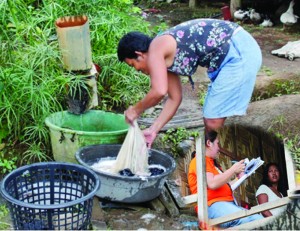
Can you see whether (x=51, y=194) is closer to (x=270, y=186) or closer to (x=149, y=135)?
(x=149, y=135)

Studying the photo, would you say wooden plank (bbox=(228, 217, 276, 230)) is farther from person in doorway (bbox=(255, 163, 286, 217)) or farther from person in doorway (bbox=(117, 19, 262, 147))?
person in doorway (bbox=(255, 163, 286, 217))

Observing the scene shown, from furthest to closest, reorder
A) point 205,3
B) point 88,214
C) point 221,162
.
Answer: point 205,3 → point 221,162 → point 88,214

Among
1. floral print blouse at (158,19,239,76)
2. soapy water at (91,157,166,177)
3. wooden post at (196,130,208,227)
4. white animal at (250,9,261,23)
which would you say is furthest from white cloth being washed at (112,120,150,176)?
white animal at (250,9,261,23)

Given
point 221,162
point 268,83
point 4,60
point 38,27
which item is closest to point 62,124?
point 4,60

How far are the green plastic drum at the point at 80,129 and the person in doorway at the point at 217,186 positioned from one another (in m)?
0.76

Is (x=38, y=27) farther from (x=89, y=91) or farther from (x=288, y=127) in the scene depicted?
(x=288, y=127)

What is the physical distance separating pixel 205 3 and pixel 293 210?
32.2 ft

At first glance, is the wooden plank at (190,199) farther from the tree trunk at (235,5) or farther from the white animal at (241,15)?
the tree trunk at (235,5)

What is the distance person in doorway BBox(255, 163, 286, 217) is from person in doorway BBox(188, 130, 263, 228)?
741mm

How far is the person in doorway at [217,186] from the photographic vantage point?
447 cm

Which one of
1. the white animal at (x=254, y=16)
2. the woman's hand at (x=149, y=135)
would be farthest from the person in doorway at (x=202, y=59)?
the white animal at (x=254, y=16)

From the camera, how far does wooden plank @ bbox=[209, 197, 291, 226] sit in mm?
4000

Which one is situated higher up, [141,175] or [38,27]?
[38,27]

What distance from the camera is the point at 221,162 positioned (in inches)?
249
